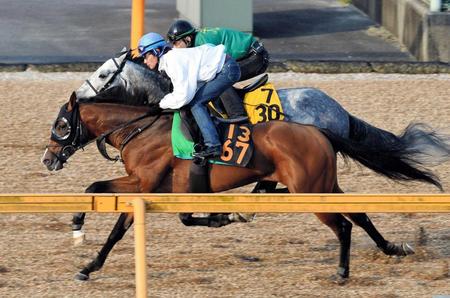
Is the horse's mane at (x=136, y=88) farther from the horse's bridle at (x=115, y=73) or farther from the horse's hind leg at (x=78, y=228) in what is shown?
the horse's hind leg at (x=78, y=228)

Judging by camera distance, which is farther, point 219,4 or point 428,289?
point 219,4

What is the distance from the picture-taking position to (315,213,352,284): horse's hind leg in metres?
7.77

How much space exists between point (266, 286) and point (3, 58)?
26.2 feet

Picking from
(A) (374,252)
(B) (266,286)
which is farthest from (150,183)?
(A) (374,252)

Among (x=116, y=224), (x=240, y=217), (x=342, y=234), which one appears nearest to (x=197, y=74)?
(x=116, y=224)

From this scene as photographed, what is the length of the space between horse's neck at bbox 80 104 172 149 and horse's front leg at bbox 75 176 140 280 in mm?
289

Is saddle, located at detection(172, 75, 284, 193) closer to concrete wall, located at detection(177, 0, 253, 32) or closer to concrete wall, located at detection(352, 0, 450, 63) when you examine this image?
concrete wall, located at detection(352, 0, 450, 63)

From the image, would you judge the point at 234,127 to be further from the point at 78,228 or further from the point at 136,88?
the point at 78,228

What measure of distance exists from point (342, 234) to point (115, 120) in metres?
1.72

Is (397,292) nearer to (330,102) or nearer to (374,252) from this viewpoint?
(374,252)

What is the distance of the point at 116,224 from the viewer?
7.77m

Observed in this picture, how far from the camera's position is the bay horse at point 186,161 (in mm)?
7754

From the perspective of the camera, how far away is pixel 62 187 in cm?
995

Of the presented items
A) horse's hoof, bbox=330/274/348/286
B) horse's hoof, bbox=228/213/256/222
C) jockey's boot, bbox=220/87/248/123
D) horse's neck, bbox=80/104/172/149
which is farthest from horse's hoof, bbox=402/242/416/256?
horse's neck, bbox=80/104/172/149
